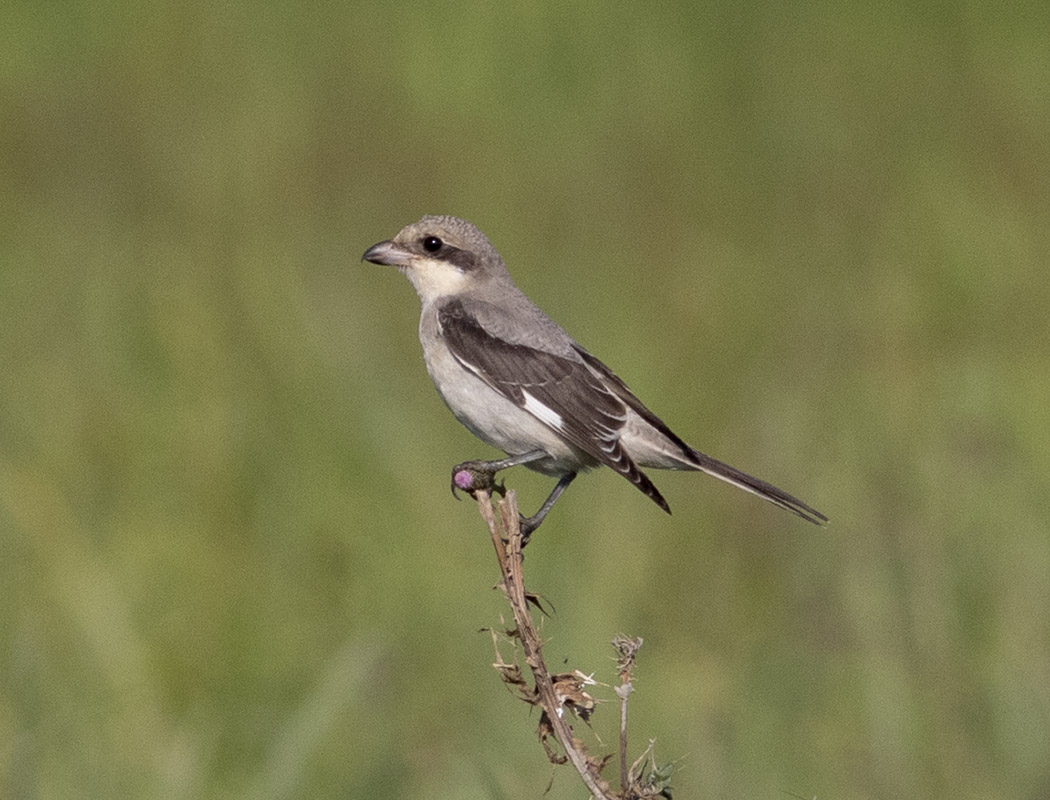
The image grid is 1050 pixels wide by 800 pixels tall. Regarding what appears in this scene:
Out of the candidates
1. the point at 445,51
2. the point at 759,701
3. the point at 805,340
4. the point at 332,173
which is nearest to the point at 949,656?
the point at 759,701

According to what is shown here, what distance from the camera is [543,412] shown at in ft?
17.4

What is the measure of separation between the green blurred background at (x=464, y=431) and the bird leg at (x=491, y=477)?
743 millimetres

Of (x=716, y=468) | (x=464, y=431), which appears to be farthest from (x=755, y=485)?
(x=464, y=431)

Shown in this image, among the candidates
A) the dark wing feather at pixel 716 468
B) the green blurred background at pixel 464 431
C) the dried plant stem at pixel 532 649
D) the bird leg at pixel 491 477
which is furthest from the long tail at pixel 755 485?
the dried plant stem at pixel 532 649

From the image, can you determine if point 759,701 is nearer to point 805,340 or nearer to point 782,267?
point 805,340

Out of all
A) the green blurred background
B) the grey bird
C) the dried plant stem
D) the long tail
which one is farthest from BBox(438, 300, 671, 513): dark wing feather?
the dried plant stem

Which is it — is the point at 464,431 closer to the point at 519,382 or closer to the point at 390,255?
the point at 390,255

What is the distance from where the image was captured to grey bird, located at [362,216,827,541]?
525 cm

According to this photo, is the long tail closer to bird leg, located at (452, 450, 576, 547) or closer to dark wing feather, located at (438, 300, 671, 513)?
dark wing feather, located at (438, 300, 671, 513)

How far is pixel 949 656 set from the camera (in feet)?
20.0

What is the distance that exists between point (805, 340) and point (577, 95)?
430 centimetres

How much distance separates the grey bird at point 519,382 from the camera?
525 cm

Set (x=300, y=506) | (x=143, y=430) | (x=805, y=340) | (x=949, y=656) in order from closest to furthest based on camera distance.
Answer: (x=949, y=656) < (x=300, y=506) < (x=143, y=430) < (x=805, y=340)

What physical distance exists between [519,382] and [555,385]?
12 cm
